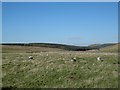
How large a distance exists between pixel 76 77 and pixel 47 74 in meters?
2.20

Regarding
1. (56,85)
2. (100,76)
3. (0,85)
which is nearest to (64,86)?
(56,85)

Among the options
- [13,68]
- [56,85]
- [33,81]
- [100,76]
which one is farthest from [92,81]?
[13,68]

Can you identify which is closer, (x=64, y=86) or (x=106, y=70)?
(x=64, y=86)

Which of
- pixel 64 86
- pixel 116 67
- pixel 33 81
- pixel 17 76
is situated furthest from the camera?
pixel 116 67

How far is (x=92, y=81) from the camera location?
18297mm

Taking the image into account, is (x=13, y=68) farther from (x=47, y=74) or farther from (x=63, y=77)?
(x=63, y=77)

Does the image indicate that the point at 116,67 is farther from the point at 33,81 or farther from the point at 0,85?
the point at 0,85

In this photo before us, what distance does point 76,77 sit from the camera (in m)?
19.4

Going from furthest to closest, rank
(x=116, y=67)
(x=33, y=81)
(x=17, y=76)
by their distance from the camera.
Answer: (x=116, y=67), (x=17, y=76), (x=33, y=81)

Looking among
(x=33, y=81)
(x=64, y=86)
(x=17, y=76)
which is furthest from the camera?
(x=17, y=76)

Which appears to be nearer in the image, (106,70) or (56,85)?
(56,85)

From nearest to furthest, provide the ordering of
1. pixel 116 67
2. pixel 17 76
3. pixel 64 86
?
pixel 64 86 < pixel 17 76 < pixel 116 67

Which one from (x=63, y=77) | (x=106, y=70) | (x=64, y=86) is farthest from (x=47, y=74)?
(x=106, y=70)

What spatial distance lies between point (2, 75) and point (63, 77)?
4649 millimetres
